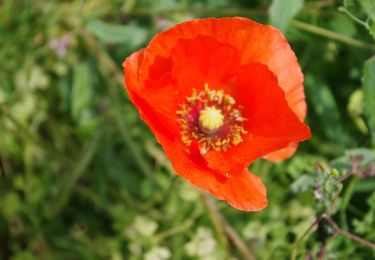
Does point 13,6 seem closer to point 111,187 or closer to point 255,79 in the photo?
point 111,187

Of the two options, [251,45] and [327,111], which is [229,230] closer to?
[327,111]

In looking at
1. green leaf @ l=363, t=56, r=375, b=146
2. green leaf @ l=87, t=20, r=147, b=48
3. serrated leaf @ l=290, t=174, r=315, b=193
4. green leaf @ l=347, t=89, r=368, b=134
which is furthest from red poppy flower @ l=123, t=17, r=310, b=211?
green leaf @ l=347, t=89, r=368, b=134

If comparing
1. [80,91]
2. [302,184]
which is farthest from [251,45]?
[80,91]

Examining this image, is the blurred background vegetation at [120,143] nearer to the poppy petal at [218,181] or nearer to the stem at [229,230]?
the stem at [229,230]

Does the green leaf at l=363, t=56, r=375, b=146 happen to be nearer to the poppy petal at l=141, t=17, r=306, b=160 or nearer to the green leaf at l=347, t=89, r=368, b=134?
the poppy petal at l=141, t=17, r=306, b=160

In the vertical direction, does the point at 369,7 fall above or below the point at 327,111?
above
